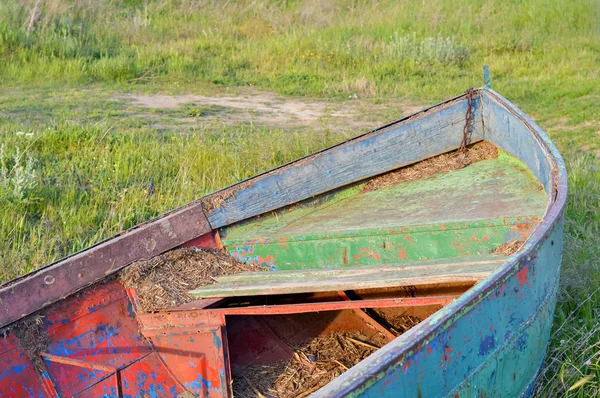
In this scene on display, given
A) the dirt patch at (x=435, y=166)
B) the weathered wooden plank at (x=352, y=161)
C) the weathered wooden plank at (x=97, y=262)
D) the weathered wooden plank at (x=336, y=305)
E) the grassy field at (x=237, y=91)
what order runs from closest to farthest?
the weathered wooden plank at (x=336, y=305) < the weathered wooden plank at (x=97, y=262) < the weathered wooden plank at (x=352, y=161) < the dirt patch at (x=435, y=166) < the grassy field at (x=237, y=91)

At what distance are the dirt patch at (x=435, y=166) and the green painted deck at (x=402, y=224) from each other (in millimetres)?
136

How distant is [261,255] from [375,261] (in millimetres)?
608

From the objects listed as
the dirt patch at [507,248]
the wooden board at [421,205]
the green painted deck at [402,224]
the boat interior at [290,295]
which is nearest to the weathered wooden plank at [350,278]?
the boat interior at [290,295]

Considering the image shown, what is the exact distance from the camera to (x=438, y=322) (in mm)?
2377

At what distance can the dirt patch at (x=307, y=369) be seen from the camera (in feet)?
11.8

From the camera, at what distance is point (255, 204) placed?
4.43 metres

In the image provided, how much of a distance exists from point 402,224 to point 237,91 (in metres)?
6.33

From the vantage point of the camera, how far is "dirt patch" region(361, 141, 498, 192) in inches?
192

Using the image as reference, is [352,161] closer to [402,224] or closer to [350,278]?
[402,224]

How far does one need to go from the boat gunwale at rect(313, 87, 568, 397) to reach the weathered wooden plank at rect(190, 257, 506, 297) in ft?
0.80

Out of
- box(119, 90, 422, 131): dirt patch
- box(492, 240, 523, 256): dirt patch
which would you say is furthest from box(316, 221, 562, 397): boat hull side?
box(119, 90, 422, 131): dirt patch

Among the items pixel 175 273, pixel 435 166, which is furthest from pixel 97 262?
pixel 435 166

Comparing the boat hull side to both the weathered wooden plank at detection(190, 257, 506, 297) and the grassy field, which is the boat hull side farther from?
the grassy field

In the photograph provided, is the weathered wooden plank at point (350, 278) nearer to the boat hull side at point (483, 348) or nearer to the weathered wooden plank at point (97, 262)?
the boat hull side at point (483, 348)
